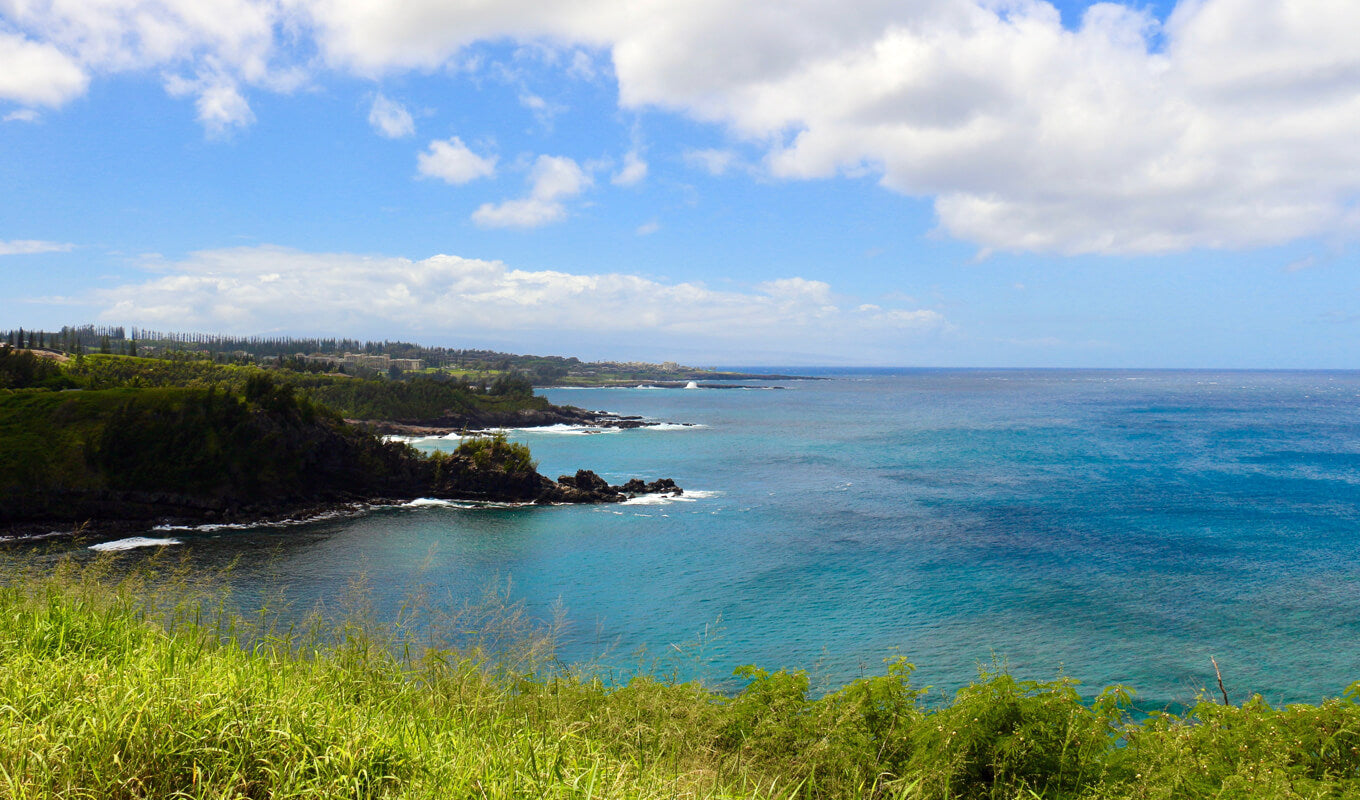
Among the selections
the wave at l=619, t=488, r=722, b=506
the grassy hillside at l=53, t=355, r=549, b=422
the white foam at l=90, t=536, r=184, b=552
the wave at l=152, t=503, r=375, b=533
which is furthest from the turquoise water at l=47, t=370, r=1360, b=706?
the grassy hillside at l=53, t=355, r=549, b=422

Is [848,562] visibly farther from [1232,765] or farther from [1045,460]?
[1045,460]

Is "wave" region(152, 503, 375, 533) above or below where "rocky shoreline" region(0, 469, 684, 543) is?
below

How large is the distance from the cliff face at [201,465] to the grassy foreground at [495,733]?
34351mm

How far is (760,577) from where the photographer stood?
2991 centimetres

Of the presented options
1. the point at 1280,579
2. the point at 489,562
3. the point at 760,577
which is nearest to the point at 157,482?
the point at 489,562

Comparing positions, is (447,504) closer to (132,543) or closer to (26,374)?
(132,543)

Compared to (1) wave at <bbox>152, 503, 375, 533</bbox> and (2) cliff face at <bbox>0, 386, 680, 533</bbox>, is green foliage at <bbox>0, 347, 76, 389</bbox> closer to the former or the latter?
(2) cliff face at <bbox>0, 386, 680, 533</bbox>

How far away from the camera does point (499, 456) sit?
5000cm

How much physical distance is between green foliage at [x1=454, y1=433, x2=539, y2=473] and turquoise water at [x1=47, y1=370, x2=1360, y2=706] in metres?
4.79

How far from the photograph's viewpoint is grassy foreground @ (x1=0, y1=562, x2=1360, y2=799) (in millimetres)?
4105

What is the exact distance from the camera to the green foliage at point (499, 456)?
4938 cm

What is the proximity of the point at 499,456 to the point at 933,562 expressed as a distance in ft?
101

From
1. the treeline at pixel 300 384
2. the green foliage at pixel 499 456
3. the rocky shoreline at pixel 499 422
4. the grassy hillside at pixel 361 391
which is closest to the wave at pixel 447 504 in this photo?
the green foliage at pixel 499 456

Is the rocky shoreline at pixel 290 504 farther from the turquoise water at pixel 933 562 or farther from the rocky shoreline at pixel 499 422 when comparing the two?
the rocky shoreline at pixel 499 422
